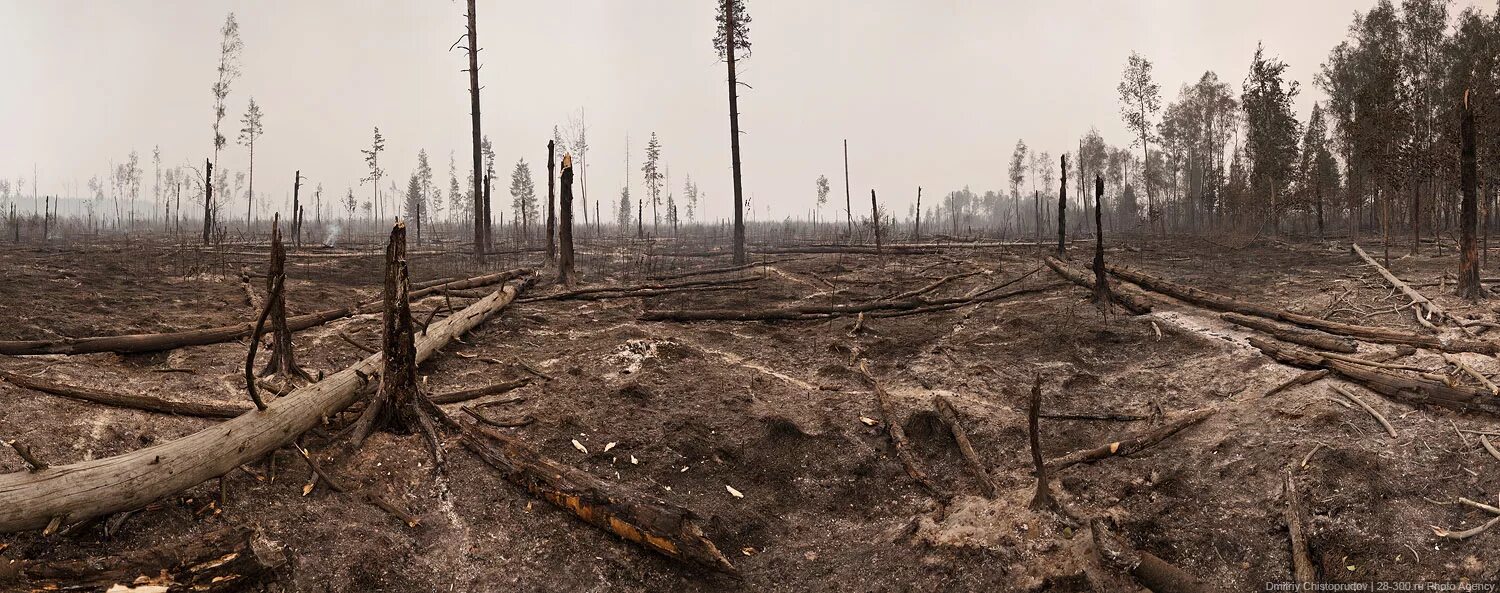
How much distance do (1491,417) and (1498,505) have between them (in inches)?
63.2

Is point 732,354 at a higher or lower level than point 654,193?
lower

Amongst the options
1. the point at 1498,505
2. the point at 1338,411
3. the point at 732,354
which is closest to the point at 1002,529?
the point at 1498,505

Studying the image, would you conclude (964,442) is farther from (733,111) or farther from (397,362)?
(733,111)

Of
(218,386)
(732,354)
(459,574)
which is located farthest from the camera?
(732,354)

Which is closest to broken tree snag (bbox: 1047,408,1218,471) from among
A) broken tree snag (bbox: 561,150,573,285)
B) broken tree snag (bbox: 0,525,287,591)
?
broken tree snag (bbox: 0,525,287,591)

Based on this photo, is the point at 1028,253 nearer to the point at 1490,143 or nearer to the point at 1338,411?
the point at 1490,143

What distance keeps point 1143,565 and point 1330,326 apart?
6371mm

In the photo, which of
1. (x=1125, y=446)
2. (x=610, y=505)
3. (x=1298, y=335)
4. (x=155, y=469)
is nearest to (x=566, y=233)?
(x=610, y=505)

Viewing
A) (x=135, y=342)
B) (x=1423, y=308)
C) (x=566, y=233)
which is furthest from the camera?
(x=566, y=233)

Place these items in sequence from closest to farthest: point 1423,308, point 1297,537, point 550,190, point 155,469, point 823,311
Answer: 1. point 155,469
2. point 1297,537
3. point 1423,308
4. point 823,311
5. point 550,190

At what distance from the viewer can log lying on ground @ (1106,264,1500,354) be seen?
726cm

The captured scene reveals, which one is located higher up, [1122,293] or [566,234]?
[566,234]

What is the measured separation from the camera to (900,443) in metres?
6.62

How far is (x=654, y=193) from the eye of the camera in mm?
53438
